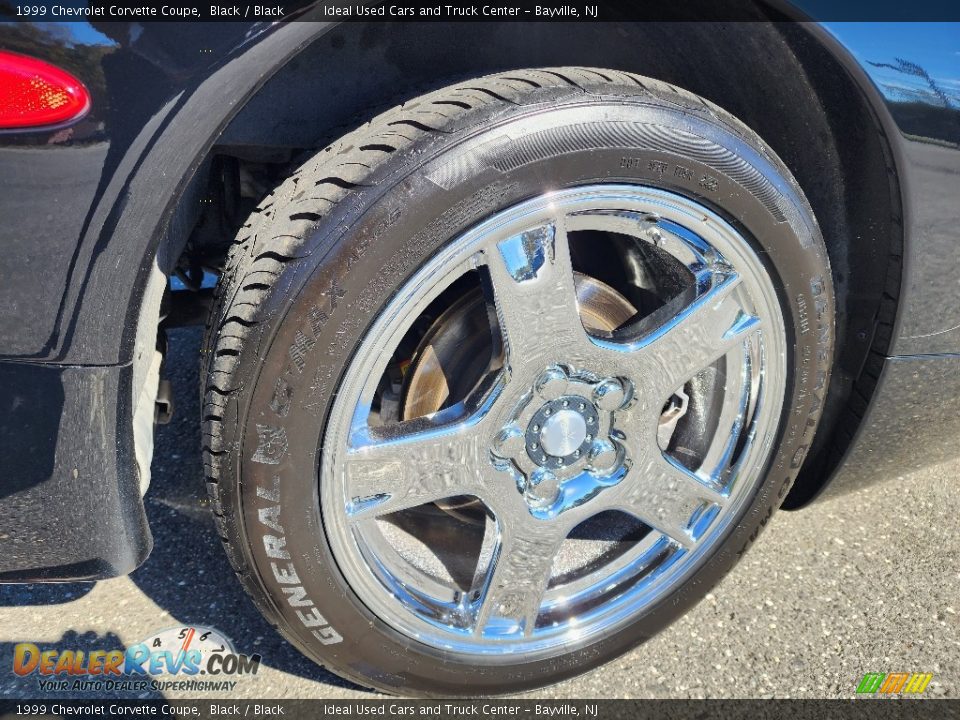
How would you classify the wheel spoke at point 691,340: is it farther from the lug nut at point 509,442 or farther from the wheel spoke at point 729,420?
the lug nut at point 509,442

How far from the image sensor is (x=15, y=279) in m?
1.15

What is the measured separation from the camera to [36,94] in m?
1.07

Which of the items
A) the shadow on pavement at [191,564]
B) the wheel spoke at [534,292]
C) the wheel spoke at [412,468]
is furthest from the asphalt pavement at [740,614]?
the wheel spoke at [534,292]

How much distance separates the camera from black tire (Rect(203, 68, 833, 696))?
1288 millimetres

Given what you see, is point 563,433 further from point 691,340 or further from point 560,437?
point 691,340

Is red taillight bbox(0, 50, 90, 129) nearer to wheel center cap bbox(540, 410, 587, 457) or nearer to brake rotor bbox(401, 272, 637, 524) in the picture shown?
brake rotor bbox(401, 272, 637, 524)

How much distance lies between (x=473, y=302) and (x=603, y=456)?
426mm

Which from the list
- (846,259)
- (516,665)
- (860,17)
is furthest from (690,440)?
(860,17)

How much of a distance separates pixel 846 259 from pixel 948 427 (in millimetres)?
552

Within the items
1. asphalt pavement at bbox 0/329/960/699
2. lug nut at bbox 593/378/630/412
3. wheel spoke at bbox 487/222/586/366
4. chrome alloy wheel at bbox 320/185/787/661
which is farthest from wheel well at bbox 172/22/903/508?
lug nut at bbox 593/378/630/412

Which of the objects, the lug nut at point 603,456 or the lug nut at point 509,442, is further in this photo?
the lug nut at point 603,456

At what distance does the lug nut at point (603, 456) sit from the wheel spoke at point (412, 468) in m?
0.24

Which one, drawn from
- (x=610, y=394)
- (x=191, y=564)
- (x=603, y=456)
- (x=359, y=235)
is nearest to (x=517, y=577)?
(x=603, y=456)

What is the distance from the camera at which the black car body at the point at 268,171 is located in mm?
1121
